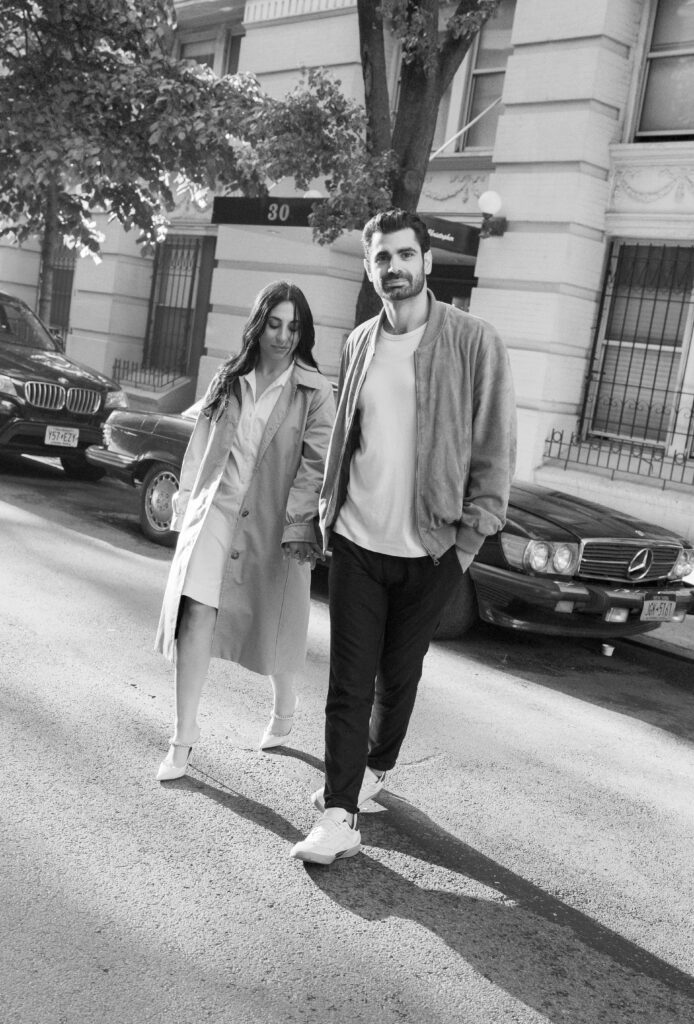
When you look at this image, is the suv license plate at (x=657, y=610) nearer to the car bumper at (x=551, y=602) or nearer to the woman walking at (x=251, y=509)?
the car bumper at (x=551, y=602)

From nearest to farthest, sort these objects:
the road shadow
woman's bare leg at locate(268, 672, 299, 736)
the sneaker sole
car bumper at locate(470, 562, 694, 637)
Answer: the road shadow, the sneaker sole, woman's bare leg at locate(268, 672, 299, 736), car bumper at locate(470, 562, 694, 637)

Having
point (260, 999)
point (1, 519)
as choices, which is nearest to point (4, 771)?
point (260, 999)

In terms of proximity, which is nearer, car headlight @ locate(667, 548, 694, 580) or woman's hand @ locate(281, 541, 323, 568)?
woman's hand @ locate(281, 541, 323, 568)

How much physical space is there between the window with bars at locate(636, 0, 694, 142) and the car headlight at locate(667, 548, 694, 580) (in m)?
6.94

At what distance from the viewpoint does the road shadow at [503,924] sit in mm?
3240

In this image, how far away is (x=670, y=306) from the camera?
42.6ft

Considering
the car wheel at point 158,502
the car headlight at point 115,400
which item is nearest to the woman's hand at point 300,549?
the car wheel at point 158,502

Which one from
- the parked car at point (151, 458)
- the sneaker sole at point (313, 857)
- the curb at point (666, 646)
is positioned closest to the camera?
the sneaker sole at point (313, 857)

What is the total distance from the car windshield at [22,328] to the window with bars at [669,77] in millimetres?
6979

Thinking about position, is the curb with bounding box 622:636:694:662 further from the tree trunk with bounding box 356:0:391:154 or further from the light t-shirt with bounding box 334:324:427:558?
the tree trunk with bounding box 356:0:391:154

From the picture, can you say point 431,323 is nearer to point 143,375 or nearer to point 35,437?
point 35,437

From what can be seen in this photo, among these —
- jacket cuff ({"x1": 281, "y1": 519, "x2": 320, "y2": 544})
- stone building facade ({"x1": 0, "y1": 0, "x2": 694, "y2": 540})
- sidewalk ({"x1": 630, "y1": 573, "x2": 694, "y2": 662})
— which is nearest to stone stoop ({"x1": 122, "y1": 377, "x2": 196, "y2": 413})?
stone building facade ({"x1": 0, "y1": 0, "x2": 694, "y2": 540})

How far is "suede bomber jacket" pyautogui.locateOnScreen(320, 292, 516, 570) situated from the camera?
3.81m

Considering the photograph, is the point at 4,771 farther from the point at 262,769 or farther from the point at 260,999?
the point at 260,999
